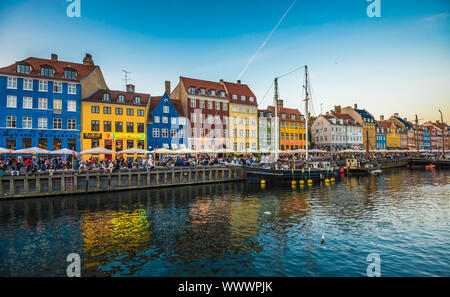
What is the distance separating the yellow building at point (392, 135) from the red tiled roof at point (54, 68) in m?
112

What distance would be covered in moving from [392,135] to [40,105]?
404 ft

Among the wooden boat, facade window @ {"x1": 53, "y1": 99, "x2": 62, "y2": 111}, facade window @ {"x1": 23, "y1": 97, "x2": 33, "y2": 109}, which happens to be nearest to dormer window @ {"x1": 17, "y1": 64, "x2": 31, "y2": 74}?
facade window @ {"x1": 23, "y1": 97, "x2": 33, "y2": 109}

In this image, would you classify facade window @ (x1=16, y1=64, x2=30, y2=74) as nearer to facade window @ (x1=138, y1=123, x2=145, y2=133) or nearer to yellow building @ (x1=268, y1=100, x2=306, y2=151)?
facade window @ (x1=138, y1=123, x2=145, y2=133)

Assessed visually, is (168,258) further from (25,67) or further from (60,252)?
(25,67)

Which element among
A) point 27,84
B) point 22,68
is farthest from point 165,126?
point 22,68

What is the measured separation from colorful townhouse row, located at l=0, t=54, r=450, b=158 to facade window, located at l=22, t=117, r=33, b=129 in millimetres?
127

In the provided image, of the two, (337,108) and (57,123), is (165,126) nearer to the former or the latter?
(57,123)

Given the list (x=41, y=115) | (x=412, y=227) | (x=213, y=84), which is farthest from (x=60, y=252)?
(x=213, y=84)

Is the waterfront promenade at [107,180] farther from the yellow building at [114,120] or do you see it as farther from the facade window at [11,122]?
the facade window at [11,122]

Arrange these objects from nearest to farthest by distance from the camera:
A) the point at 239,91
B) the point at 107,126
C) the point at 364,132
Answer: the point at 107,126 < the point at 239,91 < the point at 364,132

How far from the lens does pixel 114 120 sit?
4825 centimetres

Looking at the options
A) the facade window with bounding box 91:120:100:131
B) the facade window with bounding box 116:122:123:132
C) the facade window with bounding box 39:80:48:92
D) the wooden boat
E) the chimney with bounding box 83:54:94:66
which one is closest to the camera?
the facade window with bounding box 39:80:48:92

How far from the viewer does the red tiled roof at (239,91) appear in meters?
65.7

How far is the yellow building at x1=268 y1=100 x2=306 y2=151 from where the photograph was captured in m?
74.8
